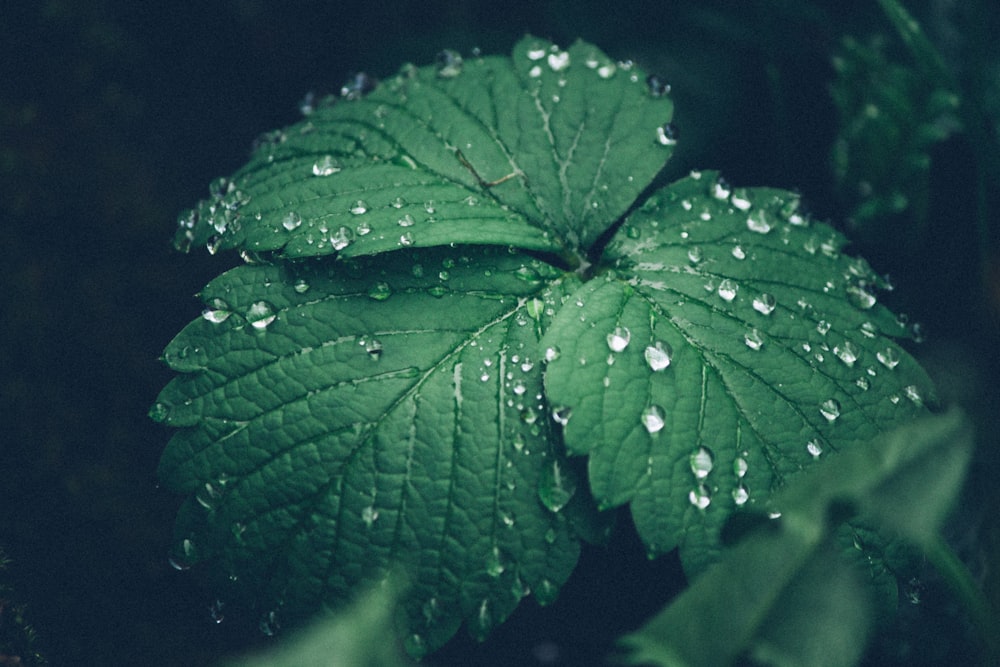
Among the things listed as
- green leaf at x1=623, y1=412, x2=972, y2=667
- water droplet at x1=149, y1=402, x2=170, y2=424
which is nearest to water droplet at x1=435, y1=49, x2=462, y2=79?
water droplet at x1=149, y1=402, x2=170, y2=424

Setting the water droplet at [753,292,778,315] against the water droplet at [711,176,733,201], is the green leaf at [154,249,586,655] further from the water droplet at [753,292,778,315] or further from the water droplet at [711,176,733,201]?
the water droplet at [711,176,733,201]

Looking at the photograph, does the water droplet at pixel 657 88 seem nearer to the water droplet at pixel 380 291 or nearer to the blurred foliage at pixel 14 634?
the water droplet at pixel 380 291

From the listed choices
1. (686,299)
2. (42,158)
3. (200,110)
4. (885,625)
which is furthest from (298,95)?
(885,625)

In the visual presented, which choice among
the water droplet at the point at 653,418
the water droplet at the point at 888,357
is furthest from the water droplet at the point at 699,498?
the water droplet at the point at 888,357

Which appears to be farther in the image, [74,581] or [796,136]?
[796,136]

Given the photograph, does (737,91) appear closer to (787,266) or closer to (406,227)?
(787,266)

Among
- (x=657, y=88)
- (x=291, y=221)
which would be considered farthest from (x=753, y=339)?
(x=291, y=221)
